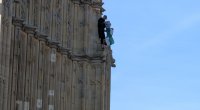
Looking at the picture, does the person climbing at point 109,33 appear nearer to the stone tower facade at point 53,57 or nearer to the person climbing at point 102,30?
the person climbing at point 102,30

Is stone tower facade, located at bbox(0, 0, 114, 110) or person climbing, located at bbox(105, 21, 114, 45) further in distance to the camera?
person climbing, located at bbox(105, 21, 114, 45)

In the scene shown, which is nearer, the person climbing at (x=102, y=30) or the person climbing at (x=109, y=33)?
the person climbing at (x=102, y=30)

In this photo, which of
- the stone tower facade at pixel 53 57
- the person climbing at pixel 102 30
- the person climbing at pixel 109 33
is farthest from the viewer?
the person climbing at pixel 109 33

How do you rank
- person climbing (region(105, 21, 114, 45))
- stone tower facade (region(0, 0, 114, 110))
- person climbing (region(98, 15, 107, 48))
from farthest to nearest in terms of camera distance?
person climbing (region(105, 21, 114, 45)) < person climbing (region(98, 15, 107, 48)) < stone tower facade (region(0, 0, 114, 110))

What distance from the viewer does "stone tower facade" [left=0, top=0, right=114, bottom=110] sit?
32.0 meters

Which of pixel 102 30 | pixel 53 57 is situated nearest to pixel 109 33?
pixel 102 30

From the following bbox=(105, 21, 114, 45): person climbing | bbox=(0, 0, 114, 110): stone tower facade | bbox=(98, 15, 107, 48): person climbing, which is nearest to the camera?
bbox=(0, 0, 114, 110): stone tower facade

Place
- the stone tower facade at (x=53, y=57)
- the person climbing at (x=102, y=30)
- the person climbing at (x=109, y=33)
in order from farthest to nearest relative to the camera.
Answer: the person climbing at (x=109, y=33) < the person climbing at (x=102, y=30) < the stone tower facade at (x=53, y=57)

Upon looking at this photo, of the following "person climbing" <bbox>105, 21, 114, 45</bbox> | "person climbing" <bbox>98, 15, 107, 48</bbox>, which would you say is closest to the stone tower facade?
"person climbing" <bbox>98, 15, 107, 48</bbox>

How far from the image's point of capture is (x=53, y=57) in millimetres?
36656

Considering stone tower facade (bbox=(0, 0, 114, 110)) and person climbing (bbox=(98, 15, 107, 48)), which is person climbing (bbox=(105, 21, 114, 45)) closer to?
person climbing (bbox=(98, 15, 107, 48))

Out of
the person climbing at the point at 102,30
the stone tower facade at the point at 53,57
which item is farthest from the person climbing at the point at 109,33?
the stone tower facade at the point at 53,57

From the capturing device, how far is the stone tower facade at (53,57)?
32.0 m

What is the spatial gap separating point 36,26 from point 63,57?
3865 millimetres
